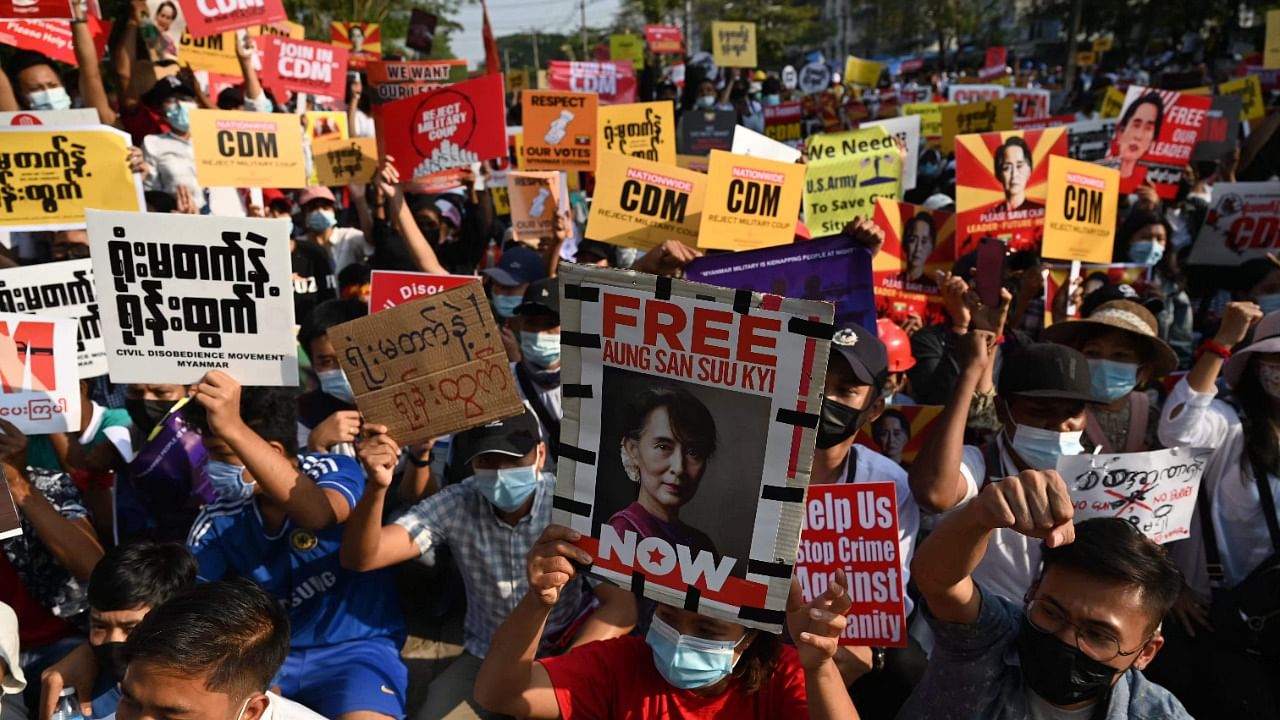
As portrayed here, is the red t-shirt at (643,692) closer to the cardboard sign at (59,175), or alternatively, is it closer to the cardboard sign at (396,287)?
the cardboard sign at (396,287)

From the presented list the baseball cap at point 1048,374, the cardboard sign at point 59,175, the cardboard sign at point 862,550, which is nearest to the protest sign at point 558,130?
the cardboard sign at point 59,175

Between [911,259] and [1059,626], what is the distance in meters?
4.62

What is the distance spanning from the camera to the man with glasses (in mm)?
2379

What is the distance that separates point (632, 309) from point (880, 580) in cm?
140

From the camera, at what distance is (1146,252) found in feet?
23.2

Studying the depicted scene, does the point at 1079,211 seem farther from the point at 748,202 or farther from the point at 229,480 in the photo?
the point at 229,480

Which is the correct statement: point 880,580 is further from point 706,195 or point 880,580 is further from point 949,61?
point 949,61

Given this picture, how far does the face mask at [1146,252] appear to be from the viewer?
7.05 metres

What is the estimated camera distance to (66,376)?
12.6 ft

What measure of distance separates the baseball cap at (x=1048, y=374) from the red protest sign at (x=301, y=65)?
9086mm

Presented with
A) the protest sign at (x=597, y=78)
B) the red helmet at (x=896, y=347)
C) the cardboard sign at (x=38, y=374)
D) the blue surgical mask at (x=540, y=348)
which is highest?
the protest sign at (x=597, y=78)

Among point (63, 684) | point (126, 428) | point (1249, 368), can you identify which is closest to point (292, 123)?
point (126, 428)

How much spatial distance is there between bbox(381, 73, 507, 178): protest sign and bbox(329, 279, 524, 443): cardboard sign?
13.1ft

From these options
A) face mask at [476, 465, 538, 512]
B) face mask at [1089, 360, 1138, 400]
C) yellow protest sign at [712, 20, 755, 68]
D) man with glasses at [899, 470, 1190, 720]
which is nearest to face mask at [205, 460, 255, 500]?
face mask at [476, 465, 538, 512]
